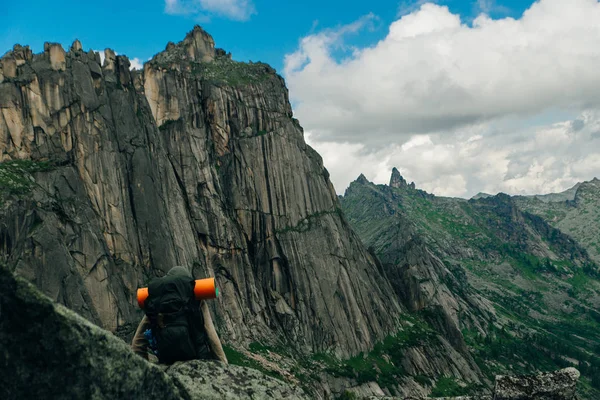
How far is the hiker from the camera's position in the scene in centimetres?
1127

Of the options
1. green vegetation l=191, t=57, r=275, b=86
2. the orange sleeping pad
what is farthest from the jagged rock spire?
the orange sleeping pad

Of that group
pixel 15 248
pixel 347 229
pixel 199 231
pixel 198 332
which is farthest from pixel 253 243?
pixel 198 332

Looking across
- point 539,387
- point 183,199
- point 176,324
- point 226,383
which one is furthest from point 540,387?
point 183,199

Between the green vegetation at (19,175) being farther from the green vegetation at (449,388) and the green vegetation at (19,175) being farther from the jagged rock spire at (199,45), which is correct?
the green vegetation at (449,388)

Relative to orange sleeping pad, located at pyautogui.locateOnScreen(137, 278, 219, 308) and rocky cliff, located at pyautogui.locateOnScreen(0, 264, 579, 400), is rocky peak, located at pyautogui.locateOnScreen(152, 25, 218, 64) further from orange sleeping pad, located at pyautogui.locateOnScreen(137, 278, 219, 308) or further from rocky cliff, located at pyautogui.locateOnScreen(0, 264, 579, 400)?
rocky cliff, located at pyautogui.locateOnScreen(0, 264, 579, 400)

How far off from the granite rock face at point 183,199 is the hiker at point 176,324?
7721 cm

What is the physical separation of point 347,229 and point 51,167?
99.9m

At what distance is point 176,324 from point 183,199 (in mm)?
118780

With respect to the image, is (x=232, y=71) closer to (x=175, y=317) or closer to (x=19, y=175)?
(x=19, y=175)

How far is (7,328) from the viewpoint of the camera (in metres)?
7.02

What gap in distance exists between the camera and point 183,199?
A: 12706 centimetres

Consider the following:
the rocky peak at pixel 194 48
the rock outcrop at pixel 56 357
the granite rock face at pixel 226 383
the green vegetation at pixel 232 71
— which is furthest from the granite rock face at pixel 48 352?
the rocky peak at pixel 194 48

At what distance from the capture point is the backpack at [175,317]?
11.3 meters

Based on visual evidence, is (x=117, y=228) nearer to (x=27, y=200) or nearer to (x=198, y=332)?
(x=27, y=200)
